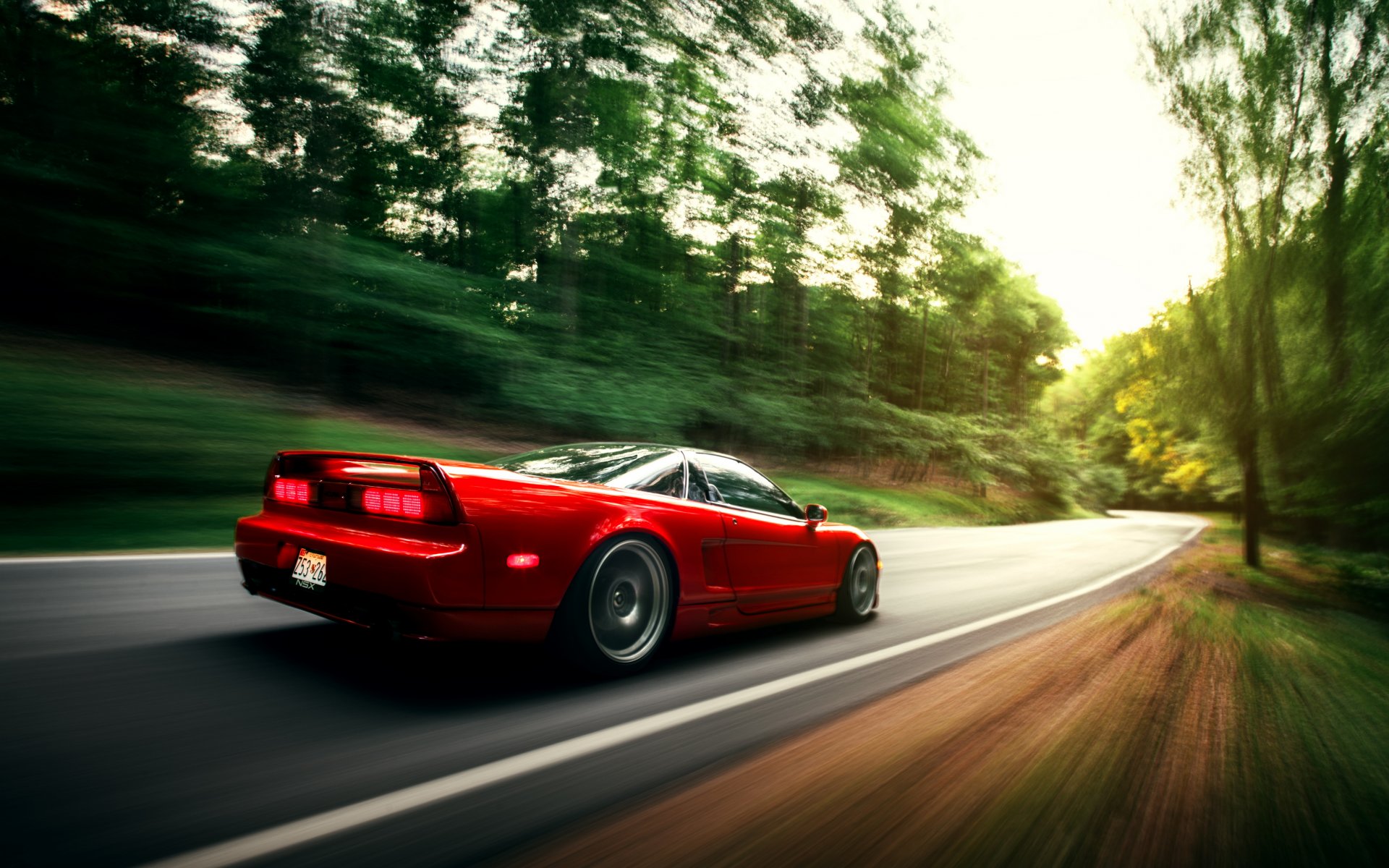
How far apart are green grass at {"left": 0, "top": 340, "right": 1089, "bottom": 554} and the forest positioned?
13.1m

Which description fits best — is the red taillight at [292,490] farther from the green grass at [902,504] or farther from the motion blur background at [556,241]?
the green grass at [902,504]

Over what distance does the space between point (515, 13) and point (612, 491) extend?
60.8ft

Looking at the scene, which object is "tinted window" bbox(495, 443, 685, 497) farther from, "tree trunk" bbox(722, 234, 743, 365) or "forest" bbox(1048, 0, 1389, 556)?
"tree trunk" bbox(722, 234, 743, 365)

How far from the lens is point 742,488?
4.80 metres

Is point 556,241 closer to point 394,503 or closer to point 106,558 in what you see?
point 106,558

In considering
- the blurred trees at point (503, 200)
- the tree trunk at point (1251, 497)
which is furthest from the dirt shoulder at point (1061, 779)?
the blurred trees at point (503, 200)

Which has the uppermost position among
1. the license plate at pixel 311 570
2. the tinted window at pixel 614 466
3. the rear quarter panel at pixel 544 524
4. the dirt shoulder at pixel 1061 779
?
the tinted window at pixel 614 466

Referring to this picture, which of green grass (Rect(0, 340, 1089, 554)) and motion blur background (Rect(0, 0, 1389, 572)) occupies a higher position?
motion blur background (Rect(0, 0, 1389, 572))

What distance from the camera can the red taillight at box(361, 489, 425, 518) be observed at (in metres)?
3.25

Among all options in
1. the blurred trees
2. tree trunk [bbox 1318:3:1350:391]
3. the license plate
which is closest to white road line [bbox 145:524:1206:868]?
the license plate

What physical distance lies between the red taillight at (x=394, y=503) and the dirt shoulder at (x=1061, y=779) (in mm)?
1518

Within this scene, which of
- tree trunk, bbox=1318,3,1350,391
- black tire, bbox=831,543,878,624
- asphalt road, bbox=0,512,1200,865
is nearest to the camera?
asphalt road, bbox=0,512,1200,865

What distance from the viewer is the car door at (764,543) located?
4.47m

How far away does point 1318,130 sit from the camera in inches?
436
